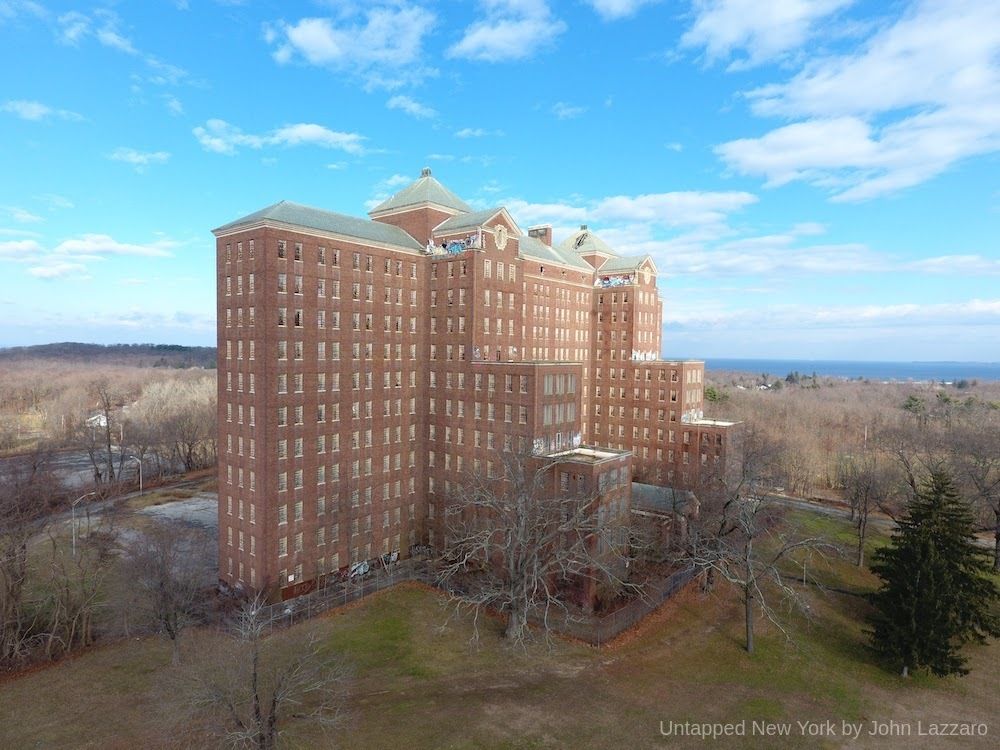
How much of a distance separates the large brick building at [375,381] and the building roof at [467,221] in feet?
1.04

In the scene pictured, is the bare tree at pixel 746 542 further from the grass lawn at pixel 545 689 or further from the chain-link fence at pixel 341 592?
the chain-link fence at pixel 341 592

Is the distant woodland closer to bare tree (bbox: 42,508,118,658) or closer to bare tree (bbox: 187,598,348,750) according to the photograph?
bare tree (bbox: 42,508,118,658)

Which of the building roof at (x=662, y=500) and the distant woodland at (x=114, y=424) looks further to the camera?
the distant woodland at (x=114, y=424)

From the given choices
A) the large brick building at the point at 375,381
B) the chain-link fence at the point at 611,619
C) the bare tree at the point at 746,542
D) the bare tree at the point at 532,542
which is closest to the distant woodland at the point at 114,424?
the large brick building at the point at 375,381

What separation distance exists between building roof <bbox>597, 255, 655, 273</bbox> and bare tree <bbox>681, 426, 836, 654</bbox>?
104 ft

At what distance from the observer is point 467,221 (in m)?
63.5

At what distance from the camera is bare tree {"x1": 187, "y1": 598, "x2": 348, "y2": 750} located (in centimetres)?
2544

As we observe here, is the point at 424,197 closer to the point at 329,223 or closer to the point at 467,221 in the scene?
the point at 467,221

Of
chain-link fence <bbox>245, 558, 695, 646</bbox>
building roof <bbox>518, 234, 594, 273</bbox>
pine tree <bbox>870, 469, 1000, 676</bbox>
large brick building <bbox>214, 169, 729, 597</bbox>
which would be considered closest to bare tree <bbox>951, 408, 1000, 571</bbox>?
pine tree <bbox>870, 469, 1000, 676</bbox>

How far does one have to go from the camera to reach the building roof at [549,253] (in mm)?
75812

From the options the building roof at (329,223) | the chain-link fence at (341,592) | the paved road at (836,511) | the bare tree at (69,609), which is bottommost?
the paved road at (836,511)

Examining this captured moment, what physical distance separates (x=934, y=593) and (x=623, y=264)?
197 ft

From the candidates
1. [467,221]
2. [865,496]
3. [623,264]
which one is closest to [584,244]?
[623,264]

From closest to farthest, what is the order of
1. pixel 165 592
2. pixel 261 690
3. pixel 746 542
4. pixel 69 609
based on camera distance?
pixel 261 690 → pixel 165 592 → pixel 69 609 → pixel 746 542
